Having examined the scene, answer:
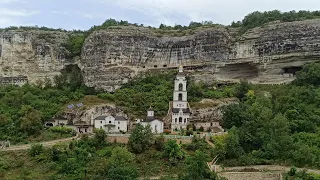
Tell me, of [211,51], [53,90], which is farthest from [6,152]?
[211,51]

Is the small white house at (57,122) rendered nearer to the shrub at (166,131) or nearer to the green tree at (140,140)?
the shrub at (166,131)

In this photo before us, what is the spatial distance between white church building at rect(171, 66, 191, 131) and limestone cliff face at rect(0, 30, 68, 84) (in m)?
15.8

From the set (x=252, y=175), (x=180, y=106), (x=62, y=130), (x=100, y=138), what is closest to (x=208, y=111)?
(x=180, y=106)

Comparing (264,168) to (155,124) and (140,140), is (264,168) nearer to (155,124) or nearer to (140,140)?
(140,140)

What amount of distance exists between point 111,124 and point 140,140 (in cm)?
750

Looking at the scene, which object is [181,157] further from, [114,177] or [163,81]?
[163,81]

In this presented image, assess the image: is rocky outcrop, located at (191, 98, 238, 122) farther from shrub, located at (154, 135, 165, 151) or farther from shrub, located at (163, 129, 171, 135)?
shrub, located at (154, 135, 165, 151)

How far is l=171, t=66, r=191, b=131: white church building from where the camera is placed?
4626 cm

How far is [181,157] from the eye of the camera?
3741 cm

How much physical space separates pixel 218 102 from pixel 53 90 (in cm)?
1692

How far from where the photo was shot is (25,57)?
57.8 m

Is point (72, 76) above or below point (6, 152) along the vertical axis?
above

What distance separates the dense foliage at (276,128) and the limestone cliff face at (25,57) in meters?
22.1

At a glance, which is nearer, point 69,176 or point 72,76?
point 69,176
